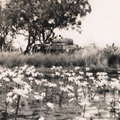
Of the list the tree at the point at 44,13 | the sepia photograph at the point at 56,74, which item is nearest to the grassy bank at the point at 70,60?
the sepia photograph at the point at 56,74

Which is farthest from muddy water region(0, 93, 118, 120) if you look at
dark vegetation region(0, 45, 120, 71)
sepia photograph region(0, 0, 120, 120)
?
dark vegetation region(0, 45, 120, 71)

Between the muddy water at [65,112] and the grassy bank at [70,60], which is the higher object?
the grassy bank at [70,60]

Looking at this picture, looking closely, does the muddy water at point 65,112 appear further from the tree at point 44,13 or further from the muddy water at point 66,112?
the tree at point 44,13

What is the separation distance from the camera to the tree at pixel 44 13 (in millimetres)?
23047

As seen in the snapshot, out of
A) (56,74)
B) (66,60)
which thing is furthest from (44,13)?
(56,74)

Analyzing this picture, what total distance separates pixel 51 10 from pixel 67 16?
2.09m

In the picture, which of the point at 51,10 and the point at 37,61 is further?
the point at 51,10

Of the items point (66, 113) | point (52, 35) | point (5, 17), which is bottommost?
point (66, 113)

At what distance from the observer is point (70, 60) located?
14.4 meters

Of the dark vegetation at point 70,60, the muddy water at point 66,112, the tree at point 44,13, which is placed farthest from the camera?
the tree at point 44,13

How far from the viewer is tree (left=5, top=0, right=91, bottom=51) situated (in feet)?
75.6

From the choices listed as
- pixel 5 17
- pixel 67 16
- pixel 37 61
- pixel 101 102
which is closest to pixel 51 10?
pixel 67 16

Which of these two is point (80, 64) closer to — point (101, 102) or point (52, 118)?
point (101, 102)

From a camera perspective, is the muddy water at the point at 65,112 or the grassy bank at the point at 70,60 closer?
the muddy water at the point at 65,112
